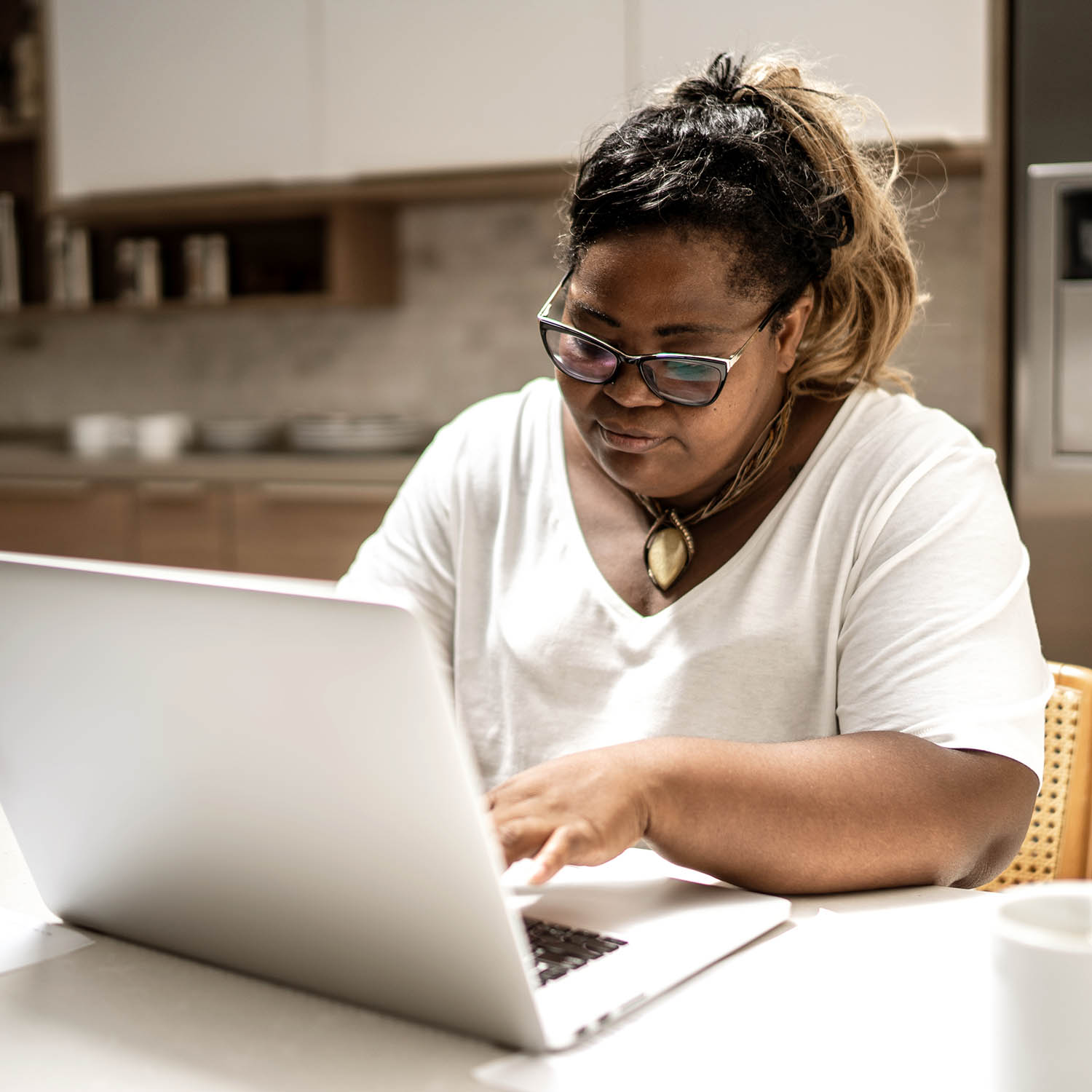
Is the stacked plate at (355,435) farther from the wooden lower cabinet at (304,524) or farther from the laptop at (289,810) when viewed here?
the laptop at (289,810)

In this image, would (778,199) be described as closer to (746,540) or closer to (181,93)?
(746,540)

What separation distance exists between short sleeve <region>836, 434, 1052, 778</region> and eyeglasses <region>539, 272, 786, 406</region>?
0.18 metres

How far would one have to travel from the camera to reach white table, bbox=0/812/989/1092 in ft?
2.02

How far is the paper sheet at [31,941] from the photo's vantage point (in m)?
0.77

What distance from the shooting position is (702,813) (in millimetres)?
818

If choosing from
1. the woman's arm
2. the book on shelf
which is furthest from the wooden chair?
the book on shelf

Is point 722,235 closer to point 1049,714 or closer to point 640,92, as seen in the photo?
point 640,92

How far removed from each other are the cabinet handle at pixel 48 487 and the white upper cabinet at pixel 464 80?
99 centimetres

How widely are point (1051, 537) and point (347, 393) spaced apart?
6.42 feet

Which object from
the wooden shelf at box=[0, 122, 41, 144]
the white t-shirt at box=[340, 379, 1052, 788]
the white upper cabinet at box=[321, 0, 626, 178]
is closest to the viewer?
the white t-shirt at box=[340, 379, 1052, 788]

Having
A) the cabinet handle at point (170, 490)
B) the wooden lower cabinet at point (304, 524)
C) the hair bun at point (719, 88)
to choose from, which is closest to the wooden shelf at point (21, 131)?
the cabinet handle at point (170, 490)

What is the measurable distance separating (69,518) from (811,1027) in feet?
9.80

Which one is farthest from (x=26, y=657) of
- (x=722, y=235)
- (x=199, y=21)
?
(x=199, y=21)

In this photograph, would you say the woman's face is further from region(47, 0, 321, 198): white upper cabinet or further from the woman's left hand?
region(47, 0, 321, 198): white upper cabinet
